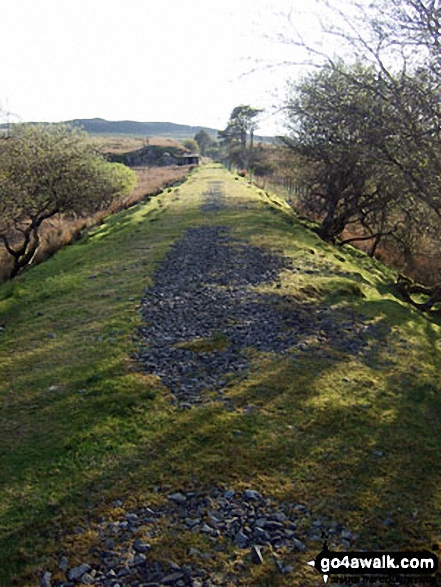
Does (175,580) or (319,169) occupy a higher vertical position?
(319,169)

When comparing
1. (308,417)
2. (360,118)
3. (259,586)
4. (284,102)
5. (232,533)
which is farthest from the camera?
(284,102)

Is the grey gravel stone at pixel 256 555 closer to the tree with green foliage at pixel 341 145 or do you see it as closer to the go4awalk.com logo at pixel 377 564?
the go4awalk.com logo at pixel 377 564

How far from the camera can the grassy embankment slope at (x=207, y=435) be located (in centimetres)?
614

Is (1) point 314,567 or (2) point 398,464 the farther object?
(2) point 398,464

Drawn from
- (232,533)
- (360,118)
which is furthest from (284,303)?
(232,533)

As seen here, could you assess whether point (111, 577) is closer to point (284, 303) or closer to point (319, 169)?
point (284, 303)

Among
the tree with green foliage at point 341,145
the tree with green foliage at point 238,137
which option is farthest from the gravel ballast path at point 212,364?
the tree with green foliage at point 238,137

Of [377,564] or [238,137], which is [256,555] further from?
[238,137]

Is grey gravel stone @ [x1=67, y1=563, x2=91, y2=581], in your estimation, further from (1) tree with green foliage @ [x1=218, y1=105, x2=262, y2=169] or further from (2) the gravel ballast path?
(1) tree with green foliage @ [x1=218, y1=105, x2=262, y2=169]

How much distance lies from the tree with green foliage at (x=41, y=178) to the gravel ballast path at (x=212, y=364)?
28.4ft

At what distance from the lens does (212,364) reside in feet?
32.9

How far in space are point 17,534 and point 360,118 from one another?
11449mm

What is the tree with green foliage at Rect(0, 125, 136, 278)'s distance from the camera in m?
24.1

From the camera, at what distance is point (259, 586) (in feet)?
16.8
